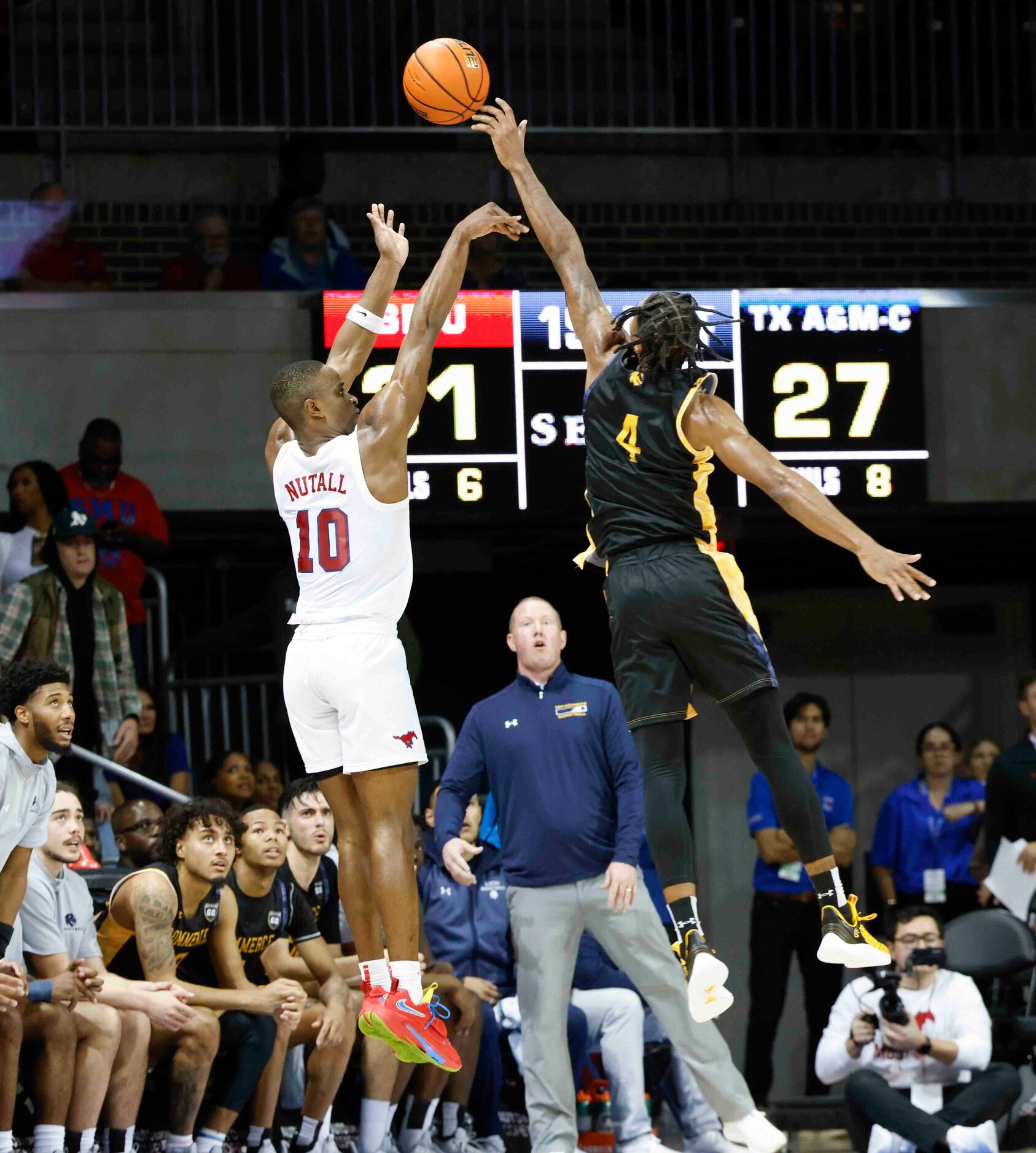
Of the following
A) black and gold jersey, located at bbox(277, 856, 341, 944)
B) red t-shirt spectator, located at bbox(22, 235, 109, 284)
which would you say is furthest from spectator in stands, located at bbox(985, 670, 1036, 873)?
red t-shirt spectator, located at bbox(22, 235, 109, 284)

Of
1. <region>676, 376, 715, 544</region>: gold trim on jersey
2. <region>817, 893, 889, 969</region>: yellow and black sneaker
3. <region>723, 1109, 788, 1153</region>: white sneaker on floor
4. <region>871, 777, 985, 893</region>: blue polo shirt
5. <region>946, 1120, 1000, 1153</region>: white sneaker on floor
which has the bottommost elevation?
<region>946, 1120, 1000, 1153</region>: white sneaker on floor

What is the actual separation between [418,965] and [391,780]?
25.5 inches

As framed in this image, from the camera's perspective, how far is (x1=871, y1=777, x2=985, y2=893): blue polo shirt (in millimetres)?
12430

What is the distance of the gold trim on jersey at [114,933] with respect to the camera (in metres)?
8.98

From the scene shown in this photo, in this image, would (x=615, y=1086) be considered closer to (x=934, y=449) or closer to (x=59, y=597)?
(x=59, y=597)

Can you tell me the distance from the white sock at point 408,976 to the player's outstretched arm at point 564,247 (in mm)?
2073

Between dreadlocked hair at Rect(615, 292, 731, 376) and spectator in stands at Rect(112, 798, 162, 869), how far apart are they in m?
4.27

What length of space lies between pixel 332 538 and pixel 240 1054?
124 inches

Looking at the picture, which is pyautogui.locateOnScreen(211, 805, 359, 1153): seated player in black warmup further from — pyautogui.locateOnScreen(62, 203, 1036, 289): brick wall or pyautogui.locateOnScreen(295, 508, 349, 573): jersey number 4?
pyautogui.locateOnScreen(62, 203, 1036, 289): brick wall

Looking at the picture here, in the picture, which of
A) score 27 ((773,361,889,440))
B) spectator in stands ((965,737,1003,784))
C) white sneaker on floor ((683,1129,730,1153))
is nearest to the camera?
white sneaker on floor ((683,1129,730,1153))

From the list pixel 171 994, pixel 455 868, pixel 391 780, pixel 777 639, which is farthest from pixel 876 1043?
pixel 777 639

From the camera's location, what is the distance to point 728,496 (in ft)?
36.5

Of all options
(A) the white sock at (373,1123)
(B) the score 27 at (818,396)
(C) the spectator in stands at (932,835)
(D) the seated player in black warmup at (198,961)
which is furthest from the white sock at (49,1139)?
(C) the spectator in stands at (932,835)

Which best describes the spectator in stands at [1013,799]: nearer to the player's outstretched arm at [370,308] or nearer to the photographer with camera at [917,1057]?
the photographer with camera at [917,1057]
